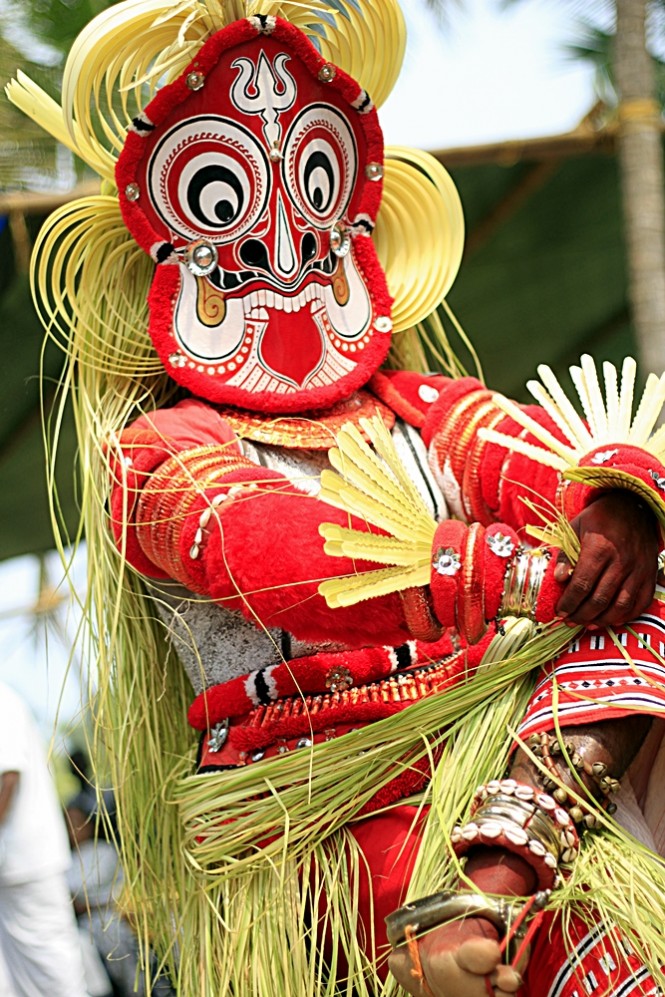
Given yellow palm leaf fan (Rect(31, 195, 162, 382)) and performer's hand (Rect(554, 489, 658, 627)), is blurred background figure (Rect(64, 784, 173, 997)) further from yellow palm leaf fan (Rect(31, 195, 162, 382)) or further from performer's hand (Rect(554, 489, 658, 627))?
performer's hand (Rect(554, 489, 658, 627))

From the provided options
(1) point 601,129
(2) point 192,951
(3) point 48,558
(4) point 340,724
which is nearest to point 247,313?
(4) point 340,724

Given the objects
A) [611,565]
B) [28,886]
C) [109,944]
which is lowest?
[109,944]

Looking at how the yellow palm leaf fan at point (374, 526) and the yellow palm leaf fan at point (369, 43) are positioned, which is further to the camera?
the yellow palm leaf fan at point (369, 43)

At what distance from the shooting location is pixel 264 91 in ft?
5.28

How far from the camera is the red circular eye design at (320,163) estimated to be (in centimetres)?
162

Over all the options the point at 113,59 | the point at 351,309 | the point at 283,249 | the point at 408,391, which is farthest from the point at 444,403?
the point at 113,59

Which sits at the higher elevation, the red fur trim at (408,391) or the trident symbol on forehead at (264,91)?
the trident symbol on forehead at (264,91)

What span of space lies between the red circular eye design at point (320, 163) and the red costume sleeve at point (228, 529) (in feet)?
1.00

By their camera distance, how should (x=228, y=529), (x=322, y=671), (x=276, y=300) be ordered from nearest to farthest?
1. (x=228, y=529)
2. (x=322, y=671)
3. (x=276, y=300)

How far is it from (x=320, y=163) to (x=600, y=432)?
54cm

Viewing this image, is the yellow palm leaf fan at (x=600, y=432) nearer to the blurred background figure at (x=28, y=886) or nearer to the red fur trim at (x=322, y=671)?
the red fur trim at (x=322, y=671)

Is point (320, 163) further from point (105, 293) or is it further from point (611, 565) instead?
point (611, 565)

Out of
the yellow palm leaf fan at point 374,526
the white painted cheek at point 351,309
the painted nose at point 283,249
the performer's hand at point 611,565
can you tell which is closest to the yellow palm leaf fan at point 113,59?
the painted nose at point 283,249

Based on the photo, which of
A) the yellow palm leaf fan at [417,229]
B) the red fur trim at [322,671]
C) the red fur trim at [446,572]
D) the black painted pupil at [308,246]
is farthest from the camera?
the yellow palm leaf fan at [417,229]
